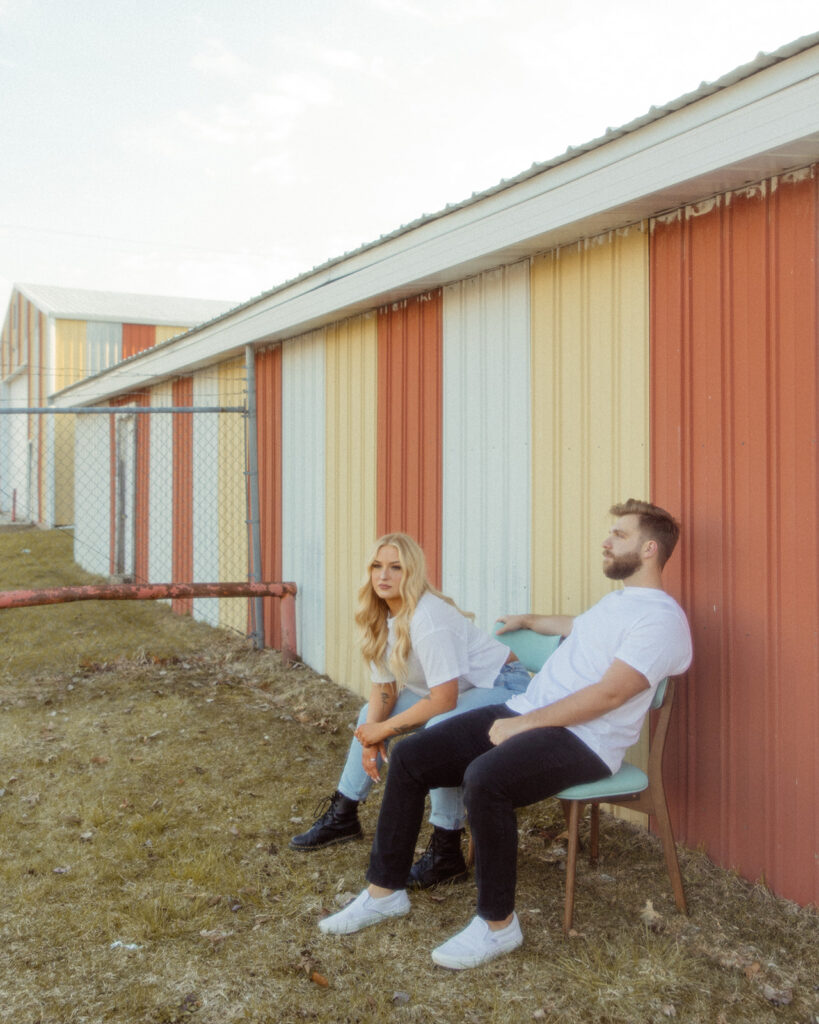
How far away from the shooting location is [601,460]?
3.93 metres

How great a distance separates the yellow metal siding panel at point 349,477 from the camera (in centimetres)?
592

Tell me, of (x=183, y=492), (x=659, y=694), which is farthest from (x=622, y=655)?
(x=183, y=492)

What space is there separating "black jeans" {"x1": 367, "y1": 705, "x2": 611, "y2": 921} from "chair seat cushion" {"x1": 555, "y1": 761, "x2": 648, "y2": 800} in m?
0.03

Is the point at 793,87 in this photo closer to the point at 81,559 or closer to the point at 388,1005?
the point at 388,1005

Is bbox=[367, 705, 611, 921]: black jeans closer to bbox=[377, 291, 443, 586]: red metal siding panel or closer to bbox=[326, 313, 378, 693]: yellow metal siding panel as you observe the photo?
bbox=[377, 291, 443, 586]: red metal siding panel

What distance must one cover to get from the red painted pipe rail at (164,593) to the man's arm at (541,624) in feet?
9.92

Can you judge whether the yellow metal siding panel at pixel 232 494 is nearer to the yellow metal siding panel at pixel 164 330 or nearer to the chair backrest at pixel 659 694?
the chair backrest at pixel 659 694

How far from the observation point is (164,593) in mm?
6188

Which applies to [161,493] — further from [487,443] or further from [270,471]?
[487,443]

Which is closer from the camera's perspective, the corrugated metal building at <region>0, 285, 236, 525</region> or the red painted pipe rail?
the red painted pipe rail

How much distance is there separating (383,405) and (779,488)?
10.3 feet

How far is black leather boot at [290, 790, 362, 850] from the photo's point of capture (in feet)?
12.0

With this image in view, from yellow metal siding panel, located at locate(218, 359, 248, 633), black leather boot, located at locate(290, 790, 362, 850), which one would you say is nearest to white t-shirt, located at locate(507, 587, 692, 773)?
black leather boot, located at locate(290, 790, 362, 850)

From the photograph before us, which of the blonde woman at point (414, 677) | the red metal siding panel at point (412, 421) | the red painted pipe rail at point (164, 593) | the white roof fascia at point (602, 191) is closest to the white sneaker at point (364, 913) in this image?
the blonde woman at point (414, 677)
